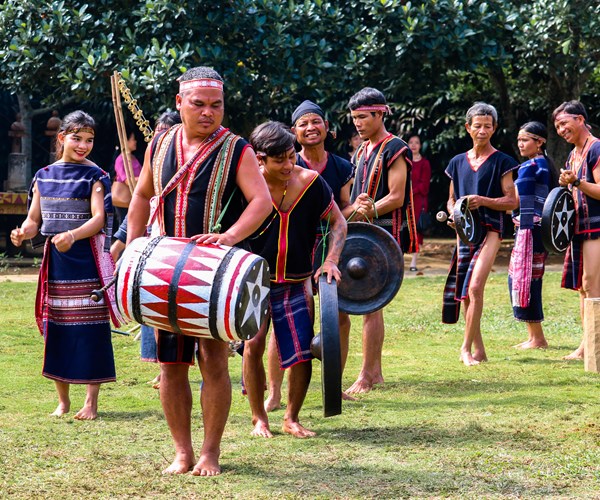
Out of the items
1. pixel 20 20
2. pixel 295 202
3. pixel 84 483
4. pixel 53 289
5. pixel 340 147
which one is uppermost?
pixel 20 20

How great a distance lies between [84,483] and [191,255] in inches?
47.2

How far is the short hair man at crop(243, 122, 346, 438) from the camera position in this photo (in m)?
6.06

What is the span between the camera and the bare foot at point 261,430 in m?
6.14

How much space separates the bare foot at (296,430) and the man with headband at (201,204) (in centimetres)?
92

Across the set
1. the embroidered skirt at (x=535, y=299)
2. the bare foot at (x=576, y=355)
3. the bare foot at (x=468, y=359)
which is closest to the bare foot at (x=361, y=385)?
the bare foot at (x=468, y=359)

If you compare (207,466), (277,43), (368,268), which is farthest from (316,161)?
(277,43)

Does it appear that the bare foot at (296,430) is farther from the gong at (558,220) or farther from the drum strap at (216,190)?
the gong at (558,220)

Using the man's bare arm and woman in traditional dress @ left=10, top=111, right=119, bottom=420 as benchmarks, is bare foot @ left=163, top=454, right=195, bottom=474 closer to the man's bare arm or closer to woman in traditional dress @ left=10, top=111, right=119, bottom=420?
woman in traditional dress @ left=10, top=111, right=119, bottom=420

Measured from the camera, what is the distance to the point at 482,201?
28.0 feet

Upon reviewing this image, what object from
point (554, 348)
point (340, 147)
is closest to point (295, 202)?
point (554, 348)

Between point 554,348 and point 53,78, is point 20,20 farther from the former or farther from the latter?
point 554,348

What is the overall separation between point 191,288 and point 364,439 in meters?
1.73

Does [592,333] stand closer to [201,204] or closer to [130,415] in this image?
[130,415]

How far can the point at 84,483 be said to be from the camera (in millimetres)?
5098
